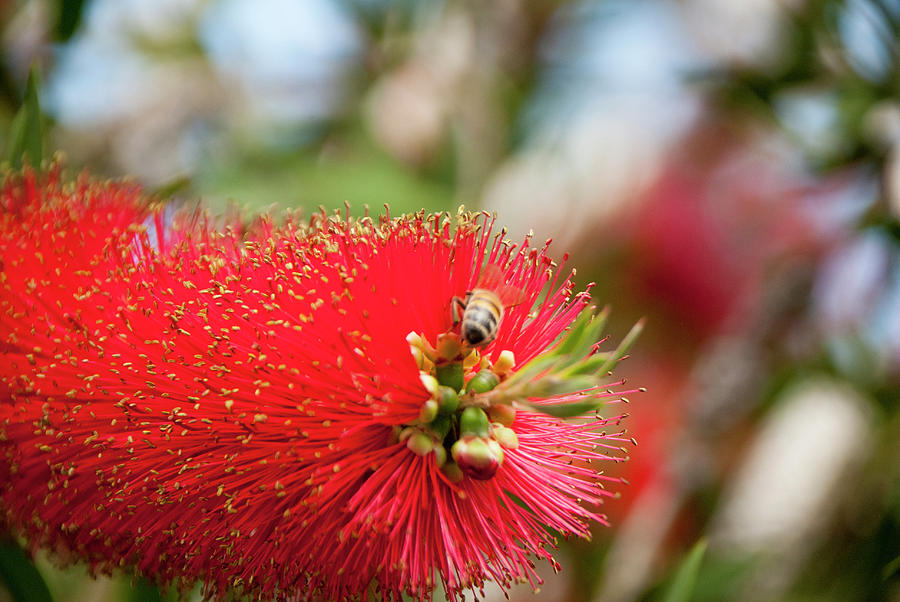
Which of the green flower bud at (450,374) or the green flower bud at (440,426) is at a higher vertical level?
the green flower bud at (450,374)

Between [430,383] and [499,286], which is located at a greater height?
[499,286]

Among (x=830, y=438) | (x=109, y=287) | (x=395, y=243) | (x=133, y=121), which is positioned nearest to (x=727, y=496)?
(x=830, y=438)

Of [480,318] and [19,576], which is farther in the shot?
[19,576]

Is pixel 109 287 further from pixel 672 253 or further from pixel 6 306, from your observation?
pixel 672 253

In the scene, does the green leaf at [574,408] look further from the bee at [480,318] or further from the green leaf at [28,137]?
the green leaf at [28,137]

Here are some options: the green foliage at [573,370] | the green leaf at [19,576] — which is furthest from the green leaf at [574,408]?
the green leaf at [19,576]

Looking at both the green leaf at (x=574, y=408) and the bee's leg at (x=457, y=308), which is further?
the bee's leg at (x=457, y=308)

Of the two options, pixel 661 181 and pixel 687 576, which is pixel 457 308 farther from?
pixel 661 181

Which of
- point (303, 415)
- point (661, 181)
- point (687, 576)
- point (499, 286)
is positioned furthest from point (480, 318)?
point (661, 181)
